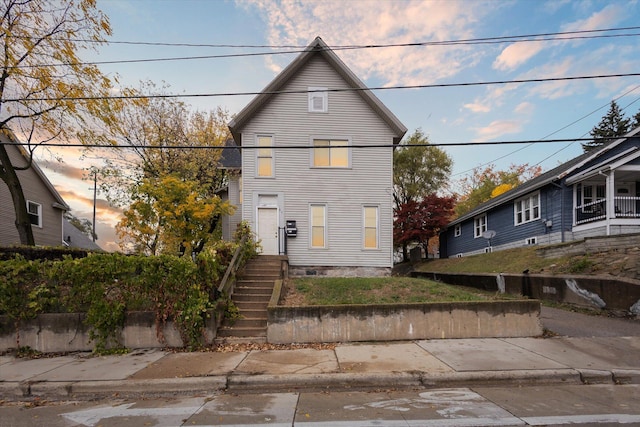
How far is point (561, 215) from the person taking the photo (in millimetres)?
17547

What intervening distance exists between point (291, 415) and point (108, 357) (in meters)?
4.67

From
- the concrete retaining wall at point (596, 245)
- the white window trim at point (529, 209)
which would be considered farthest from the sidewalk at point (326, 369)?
the white window trim at point (529, 209)

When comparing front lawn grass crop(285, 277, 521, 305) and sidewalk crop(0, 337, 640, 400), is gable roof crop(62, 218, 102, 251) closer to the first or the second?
front lawn grass crop(285, 277, 521, 305)

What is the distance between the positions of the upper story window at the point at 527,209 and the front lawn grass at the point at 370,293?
12258mm

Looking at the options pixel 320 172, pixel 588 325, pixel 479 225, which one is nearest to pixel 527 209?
pixel 479 225

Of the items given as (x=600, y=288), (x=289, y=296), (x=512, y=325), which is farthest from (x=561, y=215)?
(x=289, y=296)

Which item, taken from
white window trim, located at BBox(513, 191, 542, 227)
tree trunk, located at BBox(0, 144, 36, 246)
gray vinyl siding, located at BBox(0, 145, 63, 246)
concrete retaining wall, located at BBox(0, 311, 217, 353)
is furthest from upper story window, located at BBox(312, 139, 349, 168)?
gray vinyl siding, located at BBox(0, 145, 63, 246)

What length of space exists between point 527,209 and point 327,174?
14.0m

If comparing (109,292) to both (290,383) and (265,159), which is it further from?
(265,159)

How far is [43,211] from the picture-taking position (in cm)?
2111

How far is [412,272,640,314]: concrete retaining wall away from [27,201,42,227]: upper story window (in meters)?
25.4

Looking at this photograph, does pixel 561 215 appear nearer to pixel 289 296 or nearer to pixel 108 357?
pixel 289 296

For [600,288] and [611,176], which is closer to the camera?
[600,288]

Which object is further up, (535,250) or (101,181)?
(101,181)
